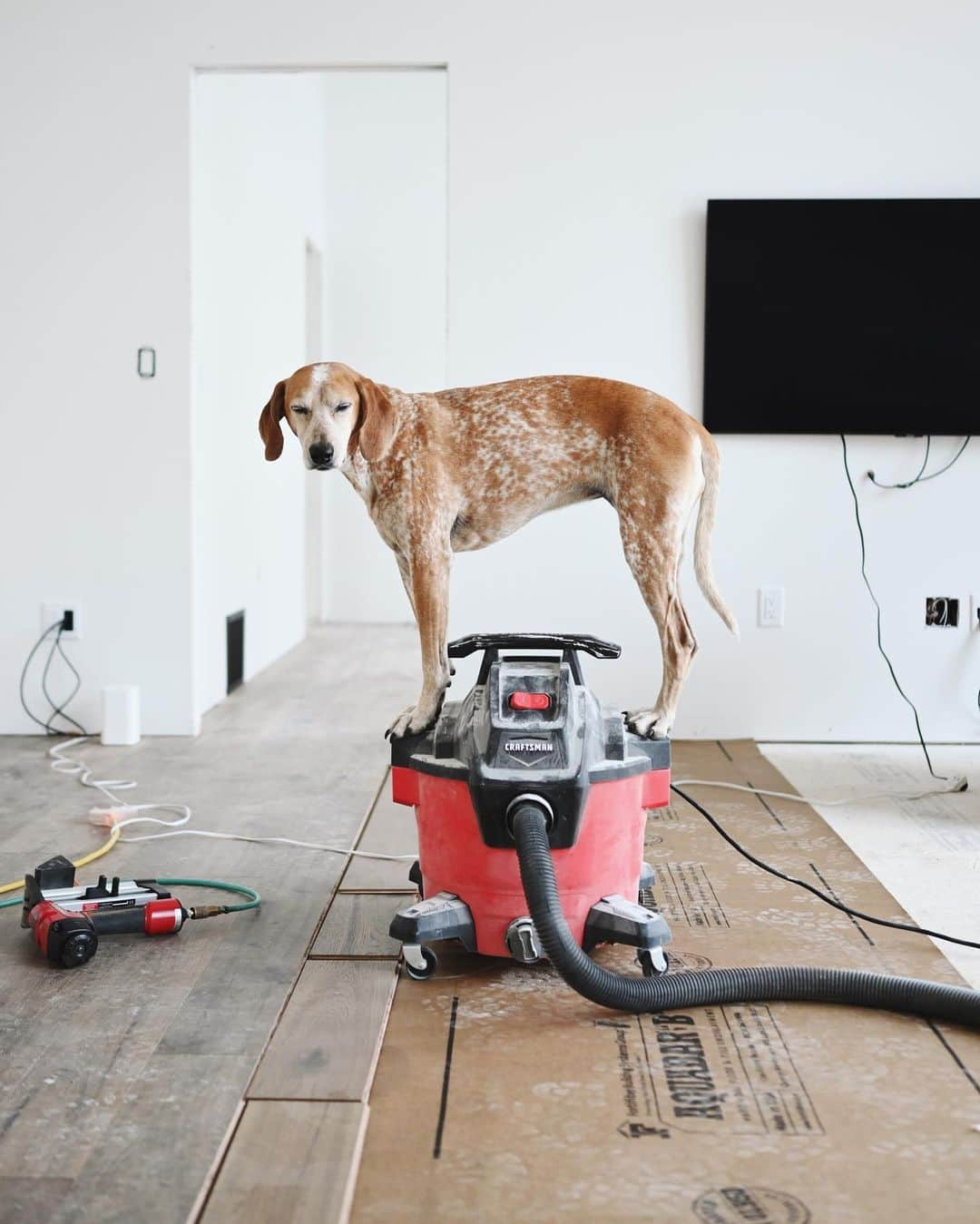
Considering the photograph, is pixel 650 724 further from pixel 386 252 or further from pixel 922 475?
pixel 386 252

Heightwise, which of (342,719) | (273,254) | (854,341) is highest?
(273,254)

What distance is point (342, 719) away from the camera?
4152mm

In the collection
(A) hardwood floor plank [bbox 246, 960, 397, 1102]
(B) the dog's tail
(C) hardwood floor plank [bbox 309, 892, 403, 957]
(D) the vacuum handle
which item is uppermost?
(B) the dog's tail

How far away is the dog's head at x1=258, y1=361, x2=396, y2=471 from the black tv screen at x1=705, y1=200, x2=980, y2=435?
5.87 feet

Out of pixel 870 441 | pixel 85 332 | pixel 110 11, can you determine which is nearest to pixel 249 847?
pixel 85 332

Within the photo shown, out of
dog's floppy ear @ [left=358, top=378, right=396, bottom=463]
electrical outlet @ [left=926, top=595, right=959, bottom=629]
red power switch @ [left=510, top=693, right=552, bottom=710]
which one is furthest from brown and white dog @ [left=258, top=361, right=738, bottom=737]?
electrical outlet @ [left=926, top=595, right=959, bottom=629]

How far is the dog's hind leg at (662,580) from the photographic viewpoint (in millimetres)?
2217

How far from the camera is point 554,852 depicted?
1792mm

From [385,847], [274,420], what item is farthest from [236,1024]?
[274,420]

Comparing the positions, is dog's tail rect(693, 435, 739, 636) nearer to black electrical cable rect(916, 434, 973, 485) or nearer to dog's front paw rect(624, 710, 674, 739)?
dog's front paw rect(624, 710, 674, 739)

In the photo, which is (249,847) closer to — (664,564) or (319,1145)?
(664,564)

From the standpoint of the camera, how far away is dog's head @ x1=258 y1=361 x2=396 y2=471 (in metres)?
2.08

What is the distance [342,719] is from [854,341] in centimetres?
206

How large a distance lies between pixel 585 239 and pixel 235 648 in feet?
7.14
